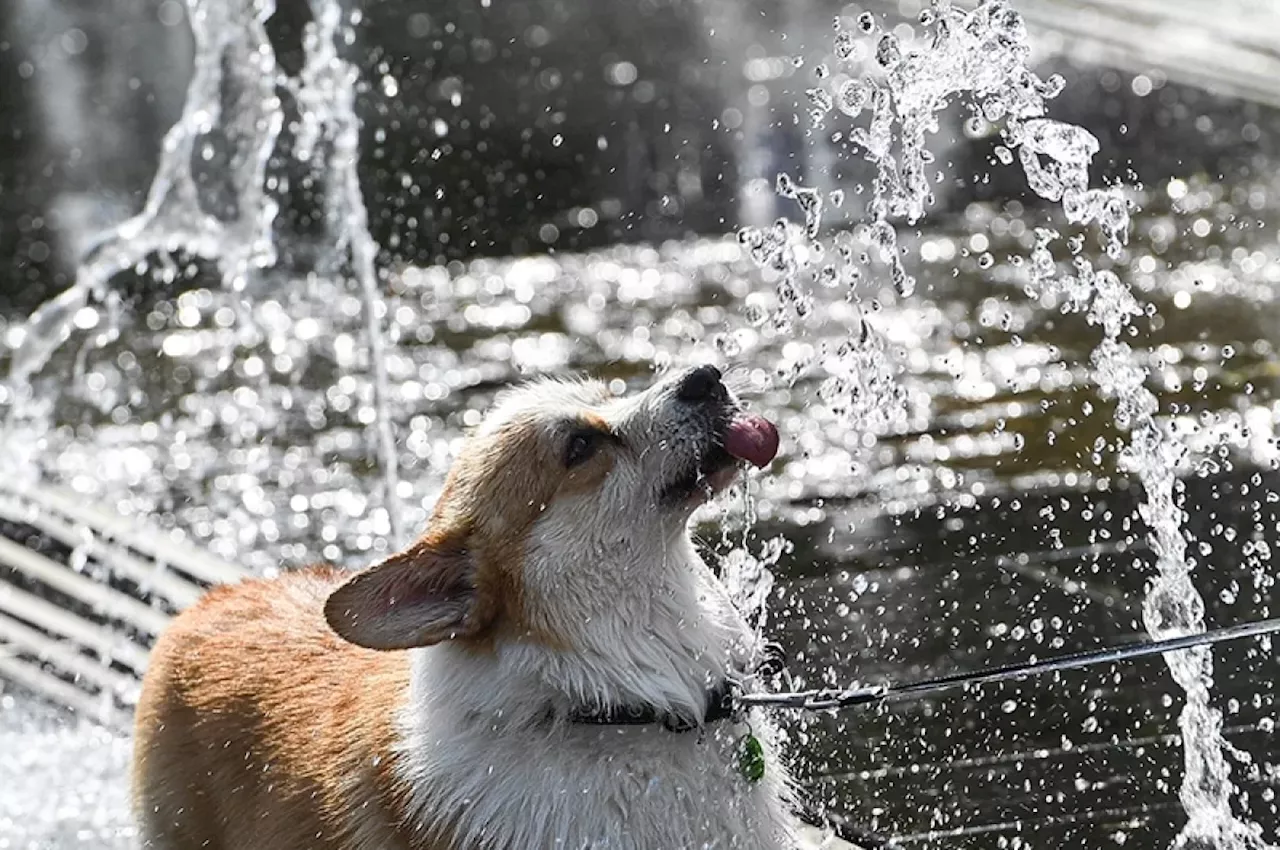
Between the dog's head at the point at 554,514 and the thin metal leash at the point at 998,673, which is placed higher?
the dog's head at the point at 554,514

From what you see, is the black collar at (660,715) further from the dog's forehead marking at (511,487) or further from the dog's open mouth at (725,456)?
the dog's open mouth at (725,456)

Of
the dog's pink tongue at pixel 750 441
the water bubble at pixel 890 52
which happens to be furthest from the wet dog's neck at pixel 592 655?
the water bubble at pixel 890 52

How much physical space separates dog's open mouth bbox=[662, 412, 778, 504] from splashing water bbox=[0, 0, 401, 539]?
5.15 meters

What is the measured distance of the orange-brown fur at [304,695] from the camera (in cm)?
399

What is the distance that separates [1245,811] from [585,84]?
9.83 meters

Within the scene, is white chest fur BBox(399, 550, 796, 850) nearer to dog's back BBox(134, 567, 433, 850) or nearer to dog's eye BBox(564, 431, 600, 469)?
dog's back BBox(134, 567, 433, 850)

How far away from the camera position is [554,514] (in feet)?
13.1

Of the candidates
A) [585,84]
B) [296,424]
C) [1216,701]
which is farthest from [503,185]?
[1216,701]

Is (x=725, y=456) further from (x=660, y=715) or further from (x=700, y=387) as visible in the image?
(x=660, y=715)

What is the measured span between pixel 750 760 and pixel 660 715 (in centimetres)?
22

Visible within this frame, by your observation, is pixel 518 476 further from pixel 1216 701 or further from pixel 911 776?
pixel 1216 701

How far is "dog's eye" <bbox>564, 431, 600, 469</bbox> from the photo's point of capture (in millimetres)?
4055

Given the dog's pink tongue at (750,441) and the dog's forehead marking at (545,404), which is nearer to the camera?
the dog's pink tongue at (750,441)

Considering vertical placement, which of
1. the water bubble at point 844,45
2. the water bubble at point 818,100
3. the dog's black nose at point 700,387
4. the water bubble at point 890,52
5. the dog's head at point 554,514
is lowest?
the dog's head at point 554,514
